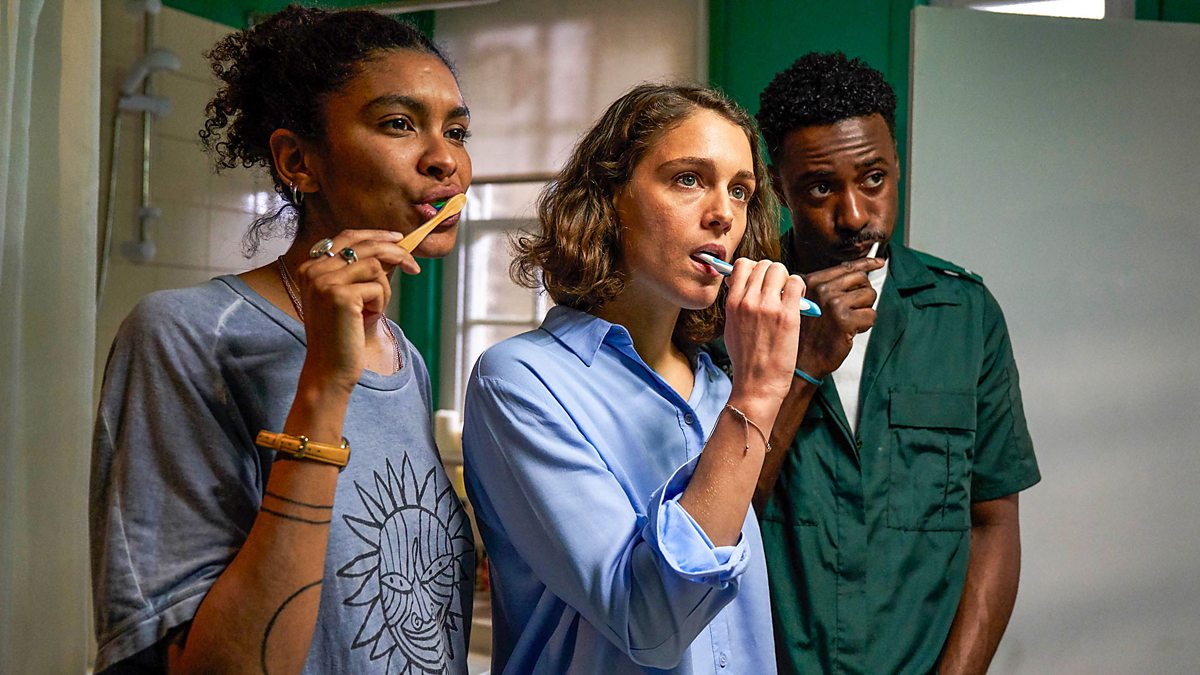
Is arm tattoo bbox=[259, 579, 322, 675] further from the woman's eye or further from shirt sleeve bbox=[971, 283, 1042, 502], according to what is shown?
shirt sleeve bbox=[971, 283, 1042, 502]

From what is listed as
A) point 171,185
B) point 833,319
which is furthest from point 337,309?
point 171,185

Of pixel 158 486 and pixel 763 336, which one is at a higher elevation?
pixel 763 336

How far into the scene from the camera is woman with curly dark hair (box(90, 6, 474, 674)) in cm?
70

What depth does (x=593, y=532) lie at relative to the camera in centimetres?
82

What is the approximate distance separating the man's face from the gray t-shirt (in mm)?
546

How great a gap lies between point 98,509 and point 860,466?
771 mm

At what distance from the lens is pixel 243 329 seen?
781 millimetres

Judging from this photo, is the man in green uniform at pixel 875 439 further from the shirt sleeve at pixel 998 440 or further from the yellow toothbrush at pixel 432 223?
the yellow toothbrush at pixel 432 223

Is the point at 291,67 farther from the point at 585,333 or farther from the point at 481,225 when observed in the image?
the point at 481,225

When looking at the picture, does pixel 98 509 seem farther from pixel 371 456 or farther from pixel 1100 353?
pixel 1100 353

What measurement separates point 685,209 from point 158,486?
51 centimetres

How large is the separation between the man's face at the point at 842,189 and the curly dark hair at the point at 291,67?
1.57 feet

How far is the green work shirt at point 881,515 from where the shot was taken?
112 centimetres

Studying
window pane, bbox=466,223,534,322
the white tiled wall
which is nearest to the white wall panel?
the white tiled wall
